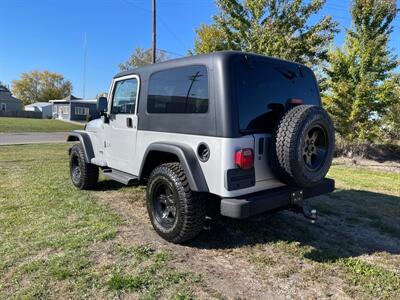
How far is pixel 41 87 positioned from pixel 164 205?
89.7 metres

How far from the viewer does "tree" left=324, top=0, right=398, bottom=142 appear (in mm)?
11758

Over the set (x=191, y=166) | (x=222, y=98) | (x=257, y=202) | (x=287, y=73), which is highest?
(x=287, y=73)

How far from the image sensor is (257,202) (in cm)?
332

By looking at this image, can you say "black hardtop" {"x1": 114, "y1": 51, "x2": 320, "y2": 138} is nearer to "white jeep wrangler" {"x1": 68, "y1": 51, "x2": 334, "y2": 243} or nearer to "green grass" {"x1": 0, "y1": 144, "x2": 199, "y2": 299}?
"white jeep wrangler" {"x1": 68, "y1": 51, "x2": 334, "y2": 243}

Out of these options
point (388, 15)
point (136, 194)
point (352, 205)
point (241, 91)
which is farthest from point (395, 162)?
point (241, 91)

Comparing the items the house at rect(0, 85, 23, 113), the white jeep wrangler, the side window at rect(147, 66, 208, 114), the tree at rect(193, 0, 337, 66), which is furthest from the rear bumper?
the house at rect(0, 85, 23, 113)

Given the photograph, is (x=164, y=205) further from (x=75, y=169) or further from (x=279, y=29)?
(x=279, y=29)

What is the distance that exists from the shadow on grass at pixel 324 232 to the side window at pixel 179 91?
1.58 metres

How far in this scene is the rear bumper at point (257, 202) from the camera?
3.21 m

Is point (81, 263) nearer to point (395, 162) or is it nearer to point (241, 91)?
point (241, 91)

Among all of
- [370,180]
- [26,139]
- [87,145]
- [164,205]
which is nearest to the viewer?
[164,205]

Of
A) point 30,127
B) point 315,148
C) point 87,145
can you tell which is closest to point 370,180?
point 315,148

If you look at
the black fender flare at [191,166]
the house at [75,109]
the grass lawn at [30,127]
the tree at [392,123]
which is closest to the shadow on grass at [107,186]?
the black fender flare at [191,166]

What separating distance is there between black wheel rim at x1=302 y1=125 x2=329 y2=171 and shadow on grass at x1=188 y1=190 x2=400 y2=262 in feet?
3.16
